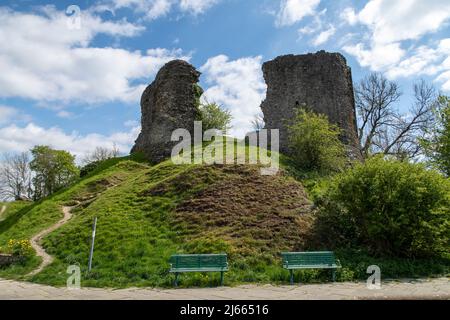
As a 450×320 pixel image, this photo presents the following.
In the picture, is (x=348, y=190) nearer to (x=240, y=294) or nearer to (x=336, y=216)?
(x=336, y=216)

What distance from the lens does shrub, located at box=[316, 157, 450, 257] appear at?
12.9 m

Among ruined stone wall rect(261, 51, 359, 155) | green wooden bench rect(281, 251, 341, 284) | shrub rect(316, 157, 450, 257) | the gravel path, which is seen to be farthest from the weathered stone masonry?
green wooden bench rect(281, 251, 341, 284)

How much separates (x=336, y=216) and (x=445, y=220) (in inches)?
147

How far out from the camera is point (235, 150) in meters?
24.2

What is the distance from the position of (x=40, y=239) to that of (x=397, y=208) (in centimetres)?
1525

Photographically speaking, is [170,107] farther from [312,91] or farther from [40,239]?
[40,239]

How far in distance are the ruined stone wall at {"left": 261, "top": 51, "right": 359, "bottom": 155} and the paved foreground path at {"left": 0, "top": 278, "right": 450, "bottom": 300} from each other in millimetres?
19007

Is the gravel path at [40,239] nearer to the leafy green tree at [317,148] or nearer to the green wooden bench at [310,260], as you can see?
the green wooden bench at [310,260]

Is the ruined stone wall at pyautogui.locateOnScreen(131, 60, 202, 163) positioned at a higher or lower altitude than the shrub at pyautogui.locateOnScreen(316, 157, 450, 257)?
higher

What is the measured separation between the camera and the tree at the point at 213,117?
3183 cm

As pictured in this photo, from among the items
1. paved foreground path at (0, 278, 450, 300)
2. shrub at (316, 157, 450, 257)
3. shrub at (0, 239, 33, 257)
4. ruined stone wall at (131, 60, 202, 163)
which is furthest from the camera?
ruined stone wall at (131, 60, 202, 163)

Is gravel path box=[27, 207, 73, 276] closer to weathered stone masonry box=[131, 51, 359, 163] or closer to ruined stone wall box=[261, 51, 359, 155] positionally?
weathered stone masonry box=[131, 51, 359, 163]

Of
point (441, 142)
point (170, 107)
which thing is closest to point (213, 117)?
point (170, 107)
